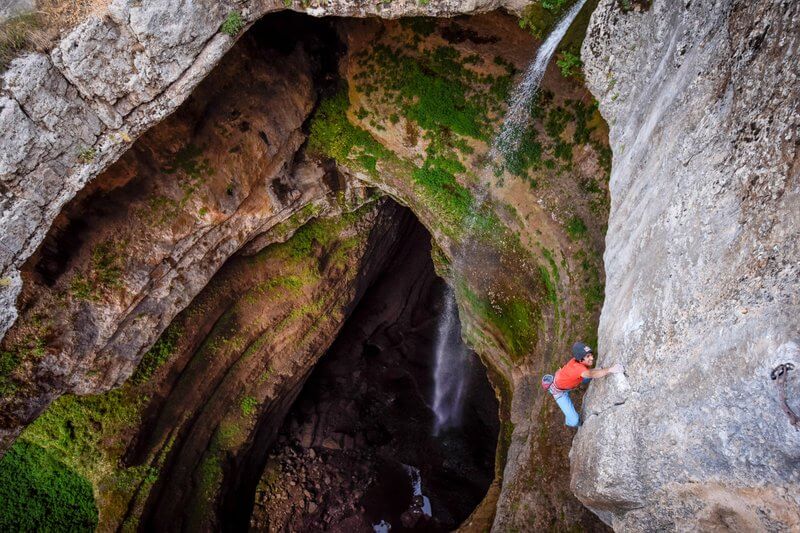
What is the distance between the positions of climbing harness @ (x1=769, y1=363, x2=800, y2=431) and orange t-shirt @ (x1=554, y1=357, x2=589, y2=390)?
246 centimetres

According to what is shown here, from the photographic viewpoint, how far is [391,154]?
37.2 feet

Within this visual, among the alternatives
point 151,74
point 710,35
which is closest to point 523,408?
point 710,35

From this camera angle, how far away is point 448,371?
1827 centimetres

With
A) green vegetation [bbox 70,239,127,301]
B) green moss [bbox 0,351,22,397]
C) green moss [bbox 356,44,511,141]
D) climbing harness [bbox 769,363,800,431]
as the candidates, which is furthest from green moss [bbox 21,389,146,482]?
climbing harness [bbox 769,363,800,431]

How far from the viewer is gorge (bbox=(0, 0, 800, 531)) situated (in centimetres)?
349

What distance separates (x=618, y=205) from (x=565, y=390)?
8.63ft

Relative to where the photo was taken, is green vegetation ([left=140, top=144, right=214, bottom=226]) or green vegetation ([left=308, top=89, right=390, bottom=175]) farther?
green vegetation ([left=308, top=89, right=390, bottom=175])

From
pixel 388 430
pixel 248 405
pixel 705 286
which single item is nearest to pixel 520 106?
pixel 705 286

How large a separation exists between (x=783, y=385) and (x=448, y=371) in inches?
626

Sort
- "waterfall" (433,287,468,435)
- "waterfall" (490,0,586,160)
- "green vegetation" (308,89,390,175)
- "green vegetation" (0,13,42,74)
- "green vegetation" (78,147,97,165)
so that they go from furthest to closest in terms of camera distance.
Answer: "waterfall" (433,287,468,435) < "green vegetation" (308,89,390,175) < "waterfall" (490,0,586,160) < "green vegetation" (78,147,97,165) < "green vegetation" (0,13,42,74)

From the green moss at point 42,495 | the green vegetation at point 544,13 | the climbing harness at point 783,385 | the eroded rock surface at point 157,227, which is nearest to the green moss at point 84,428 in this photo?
the green moss at point 42,495

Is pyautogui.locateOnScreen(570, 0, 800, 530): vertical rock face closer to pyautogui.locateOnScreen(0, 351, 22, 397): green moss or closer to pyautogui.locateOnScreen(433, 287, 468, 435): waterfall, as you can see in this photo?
pyautogui.locateOnScreen(0, 351, 22, 397): green moss

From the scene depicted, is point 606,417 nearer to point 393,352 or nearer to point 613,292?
point 613,292

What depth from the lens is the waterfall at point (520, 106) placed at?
27.7 feet
